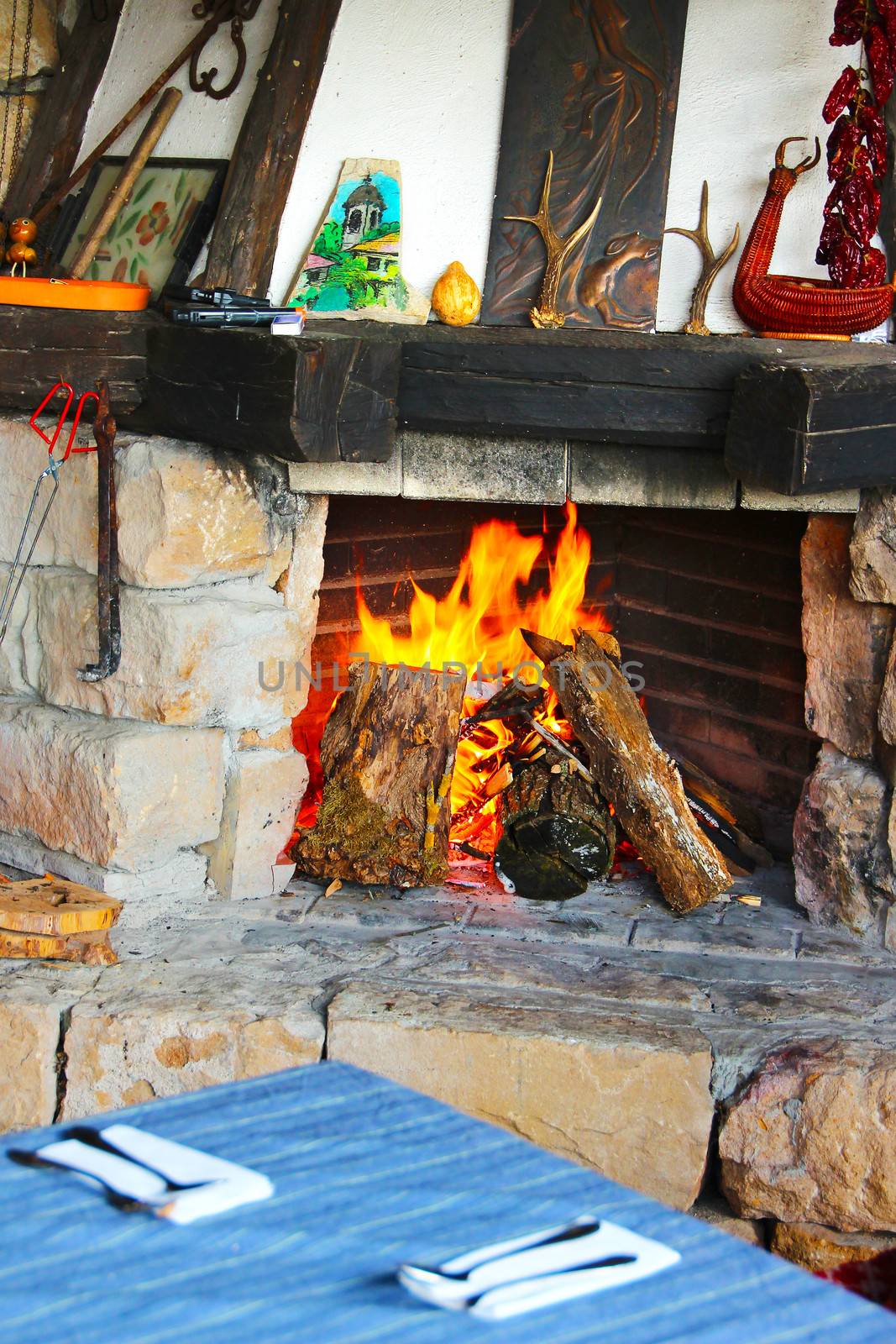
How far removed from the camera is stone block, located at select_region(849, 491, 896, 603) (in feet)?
9.79

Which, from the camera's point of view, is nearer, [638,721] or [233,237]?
[233,237]

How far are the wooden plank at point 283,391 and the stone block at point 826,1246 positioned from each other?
1.64 meters

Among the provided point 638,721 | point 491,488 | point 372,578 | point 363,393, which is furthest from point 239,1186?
point 372,578

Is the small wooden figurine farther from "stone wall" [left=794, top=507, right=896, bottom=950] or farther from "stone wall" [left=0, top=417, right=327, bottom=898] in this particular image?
"stone wall" [left=794, top=507, right=896, bottom=950]

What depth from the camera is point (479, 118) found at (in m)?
3.11

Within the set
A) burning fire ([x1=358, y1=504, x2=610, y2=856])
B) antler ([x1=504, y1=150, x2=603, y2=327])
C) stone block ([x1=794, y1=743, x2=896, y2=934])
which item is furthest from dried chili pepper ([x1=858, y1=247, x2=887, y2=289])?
burning fire ([x1=358, y1=504, x2=610, y2=856])

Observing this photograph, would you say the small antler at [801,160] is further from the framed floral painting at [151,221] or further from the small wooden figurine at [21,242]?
the small wooden figurine at [21,242]

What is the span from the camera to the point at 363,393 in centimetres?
283

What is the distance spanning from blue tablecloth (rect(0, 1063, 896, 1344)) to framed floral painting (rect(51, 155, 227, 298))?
2175mm

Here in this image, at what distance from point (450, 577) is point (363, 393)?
1107mm

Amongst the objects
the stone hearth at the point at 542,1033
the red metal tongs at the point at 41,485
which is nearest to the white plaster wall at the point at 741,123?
the red metal tongs at the point at 41,485

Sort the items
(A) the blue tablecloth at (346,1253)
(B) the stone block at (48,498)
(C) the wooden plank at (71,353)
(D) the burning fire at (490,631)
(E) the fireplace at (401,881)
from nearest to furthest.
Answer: (A) the blue tablecloth at (346,1253), (E) the fireplace at (401,881), (C) the wooden plank at (71,353), (B) the stone block at (48,498), (D) the burning fire at (490,631)

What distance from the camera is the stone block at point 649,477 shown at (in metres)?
3.03

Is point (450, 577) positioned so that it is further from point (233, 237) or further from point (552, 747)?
point (233, 237)
